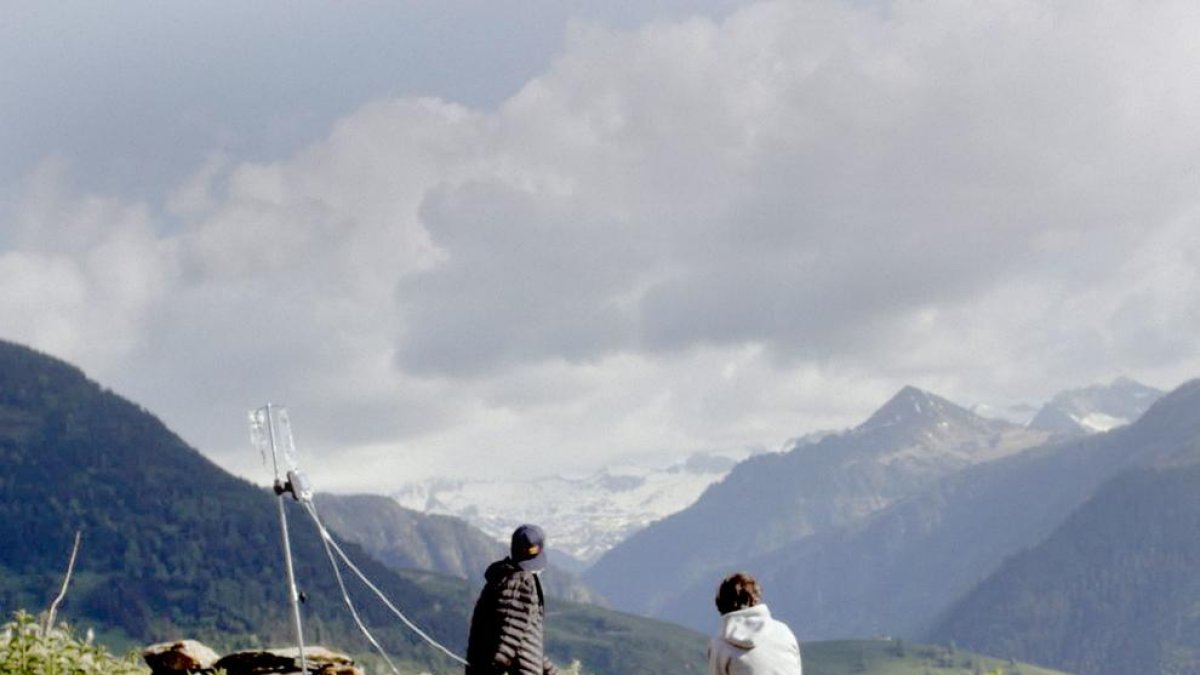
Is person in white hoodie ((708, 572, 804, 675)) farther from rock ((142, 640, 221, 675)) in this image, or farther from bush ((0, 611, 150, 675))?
rock ((142, 640, 221, 675))

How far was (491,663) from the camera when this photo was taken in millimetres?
17594

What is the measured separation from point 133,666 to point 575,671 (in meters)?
11.4

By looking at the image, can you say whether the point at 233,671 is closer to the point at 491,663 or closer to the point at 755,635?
the point at 491,663

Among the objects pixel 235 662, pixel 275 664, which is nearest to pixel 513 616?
pixel 275 664

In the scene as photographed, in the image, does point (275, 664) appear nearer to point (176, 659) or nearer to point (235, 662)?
point (235, 662)

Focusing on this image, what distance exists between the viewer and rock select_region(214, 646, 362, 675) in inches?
1096

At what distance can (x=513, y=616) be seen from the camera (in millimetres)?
17797

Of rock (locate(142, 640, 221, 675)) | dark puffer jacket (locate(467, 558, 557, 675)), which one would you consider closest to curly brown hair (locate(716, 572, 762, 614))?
dark puffer jacket (locate(467, 558, 557, 675))

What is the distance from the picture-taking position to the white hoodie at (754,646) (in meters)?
15.7

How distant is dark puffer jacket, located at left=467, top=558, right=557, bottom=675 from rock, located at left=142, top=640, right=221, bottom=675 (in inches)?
461

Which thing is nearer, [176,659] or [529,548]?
[529,548]

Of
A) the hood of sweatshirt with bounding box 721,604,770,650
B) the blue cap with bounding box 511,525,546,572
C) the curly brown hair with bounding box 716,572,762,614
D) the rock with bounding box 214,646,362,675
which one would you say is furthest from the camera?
the rock with bounding box 214,646,362,675

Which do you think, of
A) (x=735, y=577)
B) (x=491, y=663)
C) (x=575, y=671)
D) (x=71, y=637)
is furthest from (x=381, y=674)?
(x=735, y=577)

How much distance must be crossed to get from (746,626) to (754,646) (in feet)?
0.83
